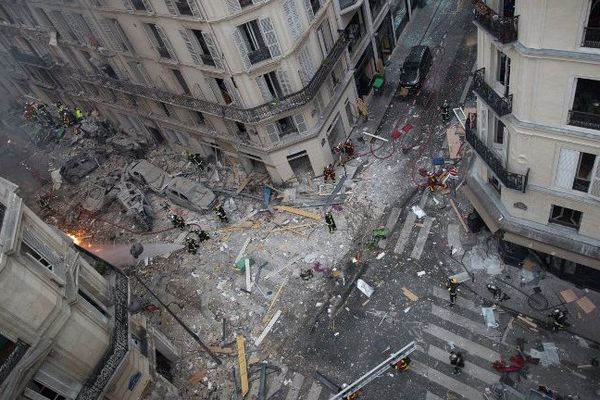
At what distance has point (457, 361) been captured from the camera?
61.7 feet

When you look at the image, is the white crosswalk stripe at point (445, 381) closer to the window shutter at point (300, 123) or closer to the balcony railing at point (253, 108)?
the window shutter at point (300, 123)

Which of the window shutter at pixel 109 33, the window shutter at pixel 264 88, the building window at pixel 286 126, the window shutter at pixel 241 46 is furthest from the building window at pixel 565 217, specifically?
the window shutter at pixel 109 33

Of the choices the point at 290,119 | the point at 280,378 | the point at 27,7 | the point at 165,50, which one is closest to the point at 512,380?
the point at 280,378

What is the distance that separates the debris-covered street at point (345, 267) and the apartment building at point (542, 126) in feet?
11.3

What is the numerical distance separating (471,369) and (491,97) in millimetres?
11921

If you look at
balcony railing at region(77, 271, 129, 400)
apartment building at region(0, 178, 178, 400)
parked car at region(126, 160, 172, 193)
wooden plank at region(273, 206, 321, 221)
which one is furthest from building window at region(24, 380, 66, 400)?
parked car at region(126, 160, 172, 193)

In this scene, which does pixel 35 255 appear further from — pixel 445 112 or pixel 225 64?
pixel 445 112

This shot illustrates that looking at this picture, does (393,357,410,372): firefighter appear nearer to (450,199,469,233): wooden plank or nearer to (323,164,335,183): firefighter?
(450,199,469,233): wooden plank

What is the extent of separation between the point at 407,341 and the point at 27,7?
36.8 metres

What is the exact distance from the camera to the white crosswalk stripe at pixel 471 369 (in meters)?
18.6

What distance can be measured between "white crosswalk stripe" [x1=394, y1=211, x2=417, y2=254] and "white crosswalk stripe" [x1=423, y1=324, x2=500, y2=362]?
16.1 ft

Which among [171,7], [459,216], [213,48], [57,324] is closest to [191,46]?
[213,48]

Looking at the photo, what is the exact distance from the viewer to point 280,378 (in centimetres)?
2114

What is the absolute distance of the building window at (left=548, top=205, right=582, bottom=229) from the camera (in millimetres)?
17719
